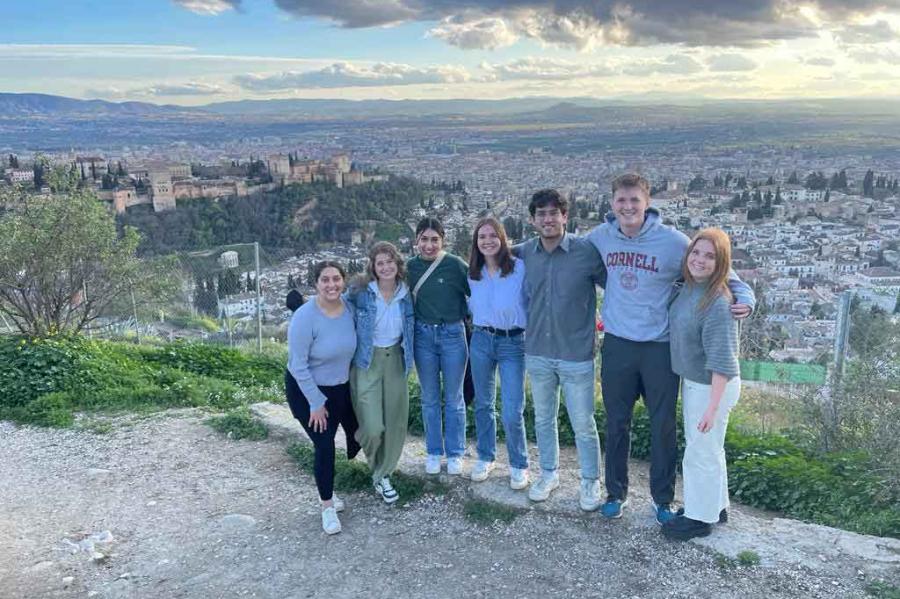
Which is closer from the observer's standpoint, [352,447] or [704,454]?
[704,454]

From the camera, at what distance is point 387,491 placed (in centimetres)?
439

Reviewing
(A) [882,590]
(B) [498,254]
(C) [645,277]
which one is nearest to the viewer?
(A) [882,590]

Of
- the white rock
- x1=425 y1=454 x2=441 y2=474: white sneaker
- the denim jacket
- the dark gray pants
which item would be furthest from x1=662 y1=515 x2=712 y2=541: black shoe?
the white rock

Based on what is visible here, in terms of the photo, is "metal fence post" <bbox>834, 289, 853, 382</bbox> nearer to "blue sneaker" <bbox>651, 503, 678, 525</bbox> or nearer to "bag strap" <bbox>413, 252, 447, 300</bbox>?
"blue sneaker" <bbox>651, 503, 678, 525</bbox>

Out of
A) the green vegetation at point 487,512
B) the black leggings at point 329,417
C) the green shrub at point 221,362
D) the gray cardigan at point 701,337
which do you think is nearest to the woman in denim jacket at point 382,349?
the black leggings at point 329,417

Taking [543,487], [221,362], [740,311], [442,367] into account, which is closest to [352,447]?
[442,367]

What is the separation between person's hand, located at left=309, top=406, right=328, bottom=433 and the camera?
3.92m

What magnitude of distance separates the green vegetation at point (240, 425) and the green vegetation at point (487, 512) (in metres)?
2.23

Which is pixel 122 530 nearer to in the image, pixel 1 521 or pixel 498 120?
pixel 1 521

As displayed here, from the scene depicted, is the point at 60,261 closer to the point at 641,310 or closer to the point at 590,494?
the point at 590,494

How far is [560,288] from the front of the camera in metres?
3.73

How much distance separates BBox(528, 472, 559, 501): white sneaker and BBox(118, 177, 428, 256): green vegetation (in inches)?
902

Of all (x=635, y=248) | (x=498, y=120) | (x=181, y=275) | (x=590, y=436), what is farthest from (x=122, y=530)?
(x=498, y=120)

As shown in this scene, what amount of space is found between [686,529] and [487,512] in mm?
1146
